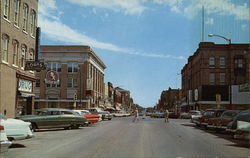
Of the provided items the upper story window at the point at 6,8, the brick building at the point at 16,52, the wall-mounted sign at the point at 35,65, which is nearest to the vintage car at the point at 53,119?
the wall-mounted sign at the point at 35,65

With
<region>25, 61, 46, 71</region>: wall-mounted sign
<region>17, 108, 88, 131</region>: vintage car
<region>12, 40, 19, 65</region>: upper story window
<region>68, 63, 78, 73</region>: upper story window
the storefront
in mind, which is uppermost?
<region>68, 63, 78, 73</region>: upper story window

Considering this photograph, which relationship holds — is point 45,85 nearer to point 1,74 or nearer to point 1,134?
point 1,74

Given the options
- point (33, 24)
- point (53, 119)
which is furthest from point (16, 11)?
point (53, 119)

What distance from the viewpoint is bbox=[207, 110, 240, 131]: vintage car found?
22987 millimetres

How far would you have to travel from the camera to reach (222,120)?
76.2 feet

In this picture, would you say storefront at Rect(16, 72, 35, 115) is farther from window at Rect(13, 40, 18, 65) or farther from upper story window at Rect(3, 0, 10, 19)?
upper story window at Rect(3, 0, 10, 19)

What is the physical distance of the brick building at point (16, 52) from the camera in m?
27.5

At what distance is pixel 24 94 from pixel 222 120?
16.8 meters

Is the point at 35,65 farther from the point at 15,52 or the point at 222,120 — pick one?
the point at 222,120

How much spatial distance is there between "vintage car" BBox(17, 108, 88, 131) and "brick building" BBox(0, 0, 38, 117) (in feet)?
15.6

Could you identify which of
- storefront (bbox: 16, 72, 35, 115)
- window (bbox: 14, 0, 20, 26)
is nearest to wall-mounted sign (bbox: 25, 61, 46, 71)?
storefront (bbox: 16, 72, 35, 115)

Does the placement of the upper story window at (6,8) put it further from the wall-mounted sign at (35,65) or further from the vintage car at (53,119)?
the vintage car at (53,119)

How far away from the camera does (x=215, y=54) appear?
66438 millimetres

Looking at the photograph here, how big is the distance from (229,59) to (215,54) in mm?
2606
